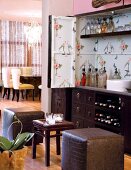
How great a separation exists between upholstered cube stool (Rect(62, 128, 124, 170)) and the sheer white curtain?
9.33 metres

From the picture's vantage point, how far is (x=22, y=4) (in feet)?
30.6

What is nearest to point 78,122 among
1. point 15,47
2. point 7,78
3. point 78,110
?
point 78,110

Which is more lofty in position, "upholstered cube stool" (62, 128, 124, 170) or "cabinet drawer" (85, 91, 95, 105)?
"cabinet drawer" (85, 91, 95, 105)

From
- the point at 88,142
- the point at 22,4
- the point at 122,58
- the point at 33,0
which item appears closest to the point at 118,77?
the point at 122,58

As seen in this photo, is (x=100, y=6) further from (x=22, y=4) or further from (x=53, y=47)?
(x=22, y=4)

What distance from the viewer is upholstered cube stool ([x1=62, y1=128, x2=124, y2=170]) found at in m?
3.61

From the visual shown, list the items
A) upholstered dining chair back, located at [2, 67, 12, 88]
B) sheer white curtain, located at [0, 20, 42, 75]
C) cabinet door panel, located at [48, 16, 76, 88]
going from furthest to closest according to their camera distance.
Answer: sheer white curtain, located at [0, 20, 42, 75], upholstered dining chair back, located at [2, 67, 12, 88], cabinet door panel, located at [48, 16, 76, 88]

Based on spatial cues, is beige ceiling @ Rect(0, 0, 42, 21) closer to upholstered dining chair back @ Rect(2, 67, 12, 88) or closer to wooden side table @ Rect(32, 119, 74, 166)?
upholstered dining chair back @ Rect(2, 67, 12, 88)

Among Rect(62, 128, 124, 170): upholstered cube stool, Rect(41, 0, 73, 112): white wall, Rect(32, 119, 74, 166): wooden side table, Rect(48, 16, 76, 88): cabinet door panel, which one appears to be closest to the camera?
Rect(62, 128, 124, 170): upholstered cube stool

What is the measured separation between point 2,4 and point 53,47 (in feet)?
13.4

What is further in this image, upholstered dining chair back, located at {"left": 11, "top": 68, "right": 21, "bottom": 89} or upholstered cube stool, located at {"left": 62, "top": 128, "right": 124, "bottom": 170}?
upholstered dining chair back, located at {"left": 11, "top": 68, "right": 21, "bottom": 89}

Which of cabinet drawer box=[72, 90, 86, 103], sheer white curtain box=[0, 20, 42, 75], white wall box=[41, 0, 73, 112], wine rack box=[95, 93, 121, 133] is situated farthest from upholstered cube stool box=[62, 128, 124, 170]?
sheer white curtain box=[0, 20, 42, 75]

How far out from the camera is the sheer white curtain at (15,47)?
1273cm

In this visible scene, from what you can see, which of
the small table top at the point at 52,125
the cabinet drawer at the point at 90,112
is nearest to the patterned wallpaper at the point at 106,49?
the cabinet drawer at the point at 90,112
